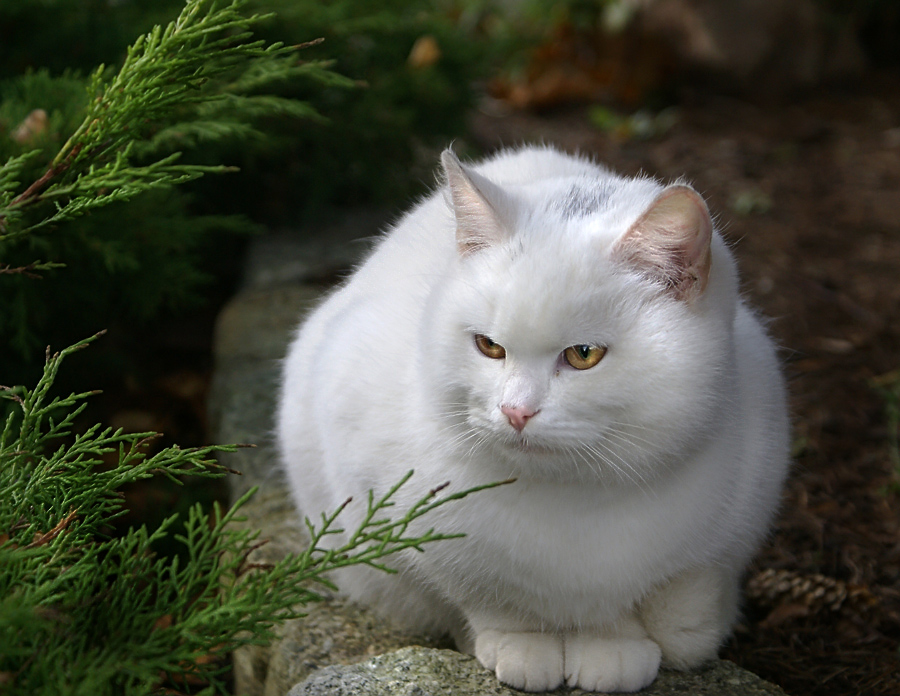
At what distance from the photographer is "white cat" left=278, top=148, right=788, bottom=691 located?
5.15 ft

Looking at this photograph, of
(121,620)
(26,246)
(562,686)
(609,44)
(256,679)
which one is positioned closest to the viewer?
(121,620)

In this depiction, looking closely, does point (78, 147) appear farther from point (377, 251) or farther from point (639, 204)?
point (639, 204)

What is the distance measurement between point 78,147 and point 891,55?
19.7ft

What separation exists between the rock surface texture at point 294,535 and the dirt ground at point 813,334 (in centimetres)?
50

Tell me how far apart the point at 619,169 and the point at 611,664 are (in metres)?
3.48

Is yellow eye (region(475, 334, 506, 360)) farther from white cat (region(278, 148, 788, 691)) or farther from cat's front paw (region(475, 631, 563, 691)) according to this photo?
cat's front paw (region(475, 631, 563, 691))

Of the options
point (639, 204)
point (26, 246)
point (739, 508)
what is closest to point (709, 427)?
point (739, 508)

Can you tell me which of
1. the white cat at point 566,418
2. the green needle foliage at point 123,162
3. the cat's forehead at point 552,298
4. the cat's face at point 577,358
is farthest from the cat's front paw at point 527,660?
the green needle foliage at point 123,162

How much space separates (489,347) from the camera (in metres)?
Result: 1.63

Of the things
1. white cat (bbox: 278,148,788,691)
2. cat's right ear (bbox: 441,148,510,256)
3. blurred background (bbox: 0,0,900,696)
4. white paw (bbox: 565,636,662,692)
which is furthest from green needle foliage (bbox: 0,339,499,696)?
blurred background (bbox: 0,0,900,696)

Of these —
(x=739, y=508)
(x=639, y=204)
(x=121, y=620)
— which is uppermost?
(x=639, y=204)

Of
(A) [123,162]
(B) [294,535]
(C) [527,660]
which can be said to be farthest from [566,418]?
(B) [294,535]

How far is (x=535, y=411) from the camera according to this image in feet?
5.04

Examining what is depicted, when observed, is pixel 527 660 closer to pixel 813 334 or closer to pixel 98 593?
pixel 98 593
